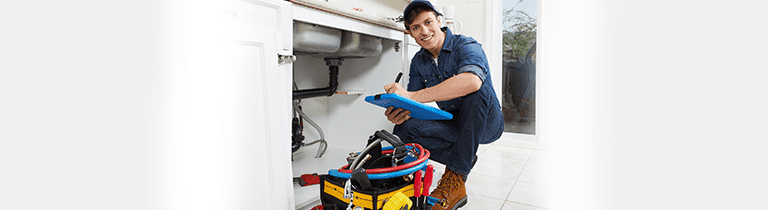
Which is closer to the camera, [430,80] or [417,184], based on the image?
[417,184]

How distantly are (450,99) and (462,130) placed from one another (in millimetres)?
139

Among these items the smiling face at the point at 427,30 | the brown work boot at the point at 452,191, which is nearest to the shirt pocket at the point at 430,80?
the smiling face at the point at 427,30

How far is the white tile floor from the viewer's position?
1314mm

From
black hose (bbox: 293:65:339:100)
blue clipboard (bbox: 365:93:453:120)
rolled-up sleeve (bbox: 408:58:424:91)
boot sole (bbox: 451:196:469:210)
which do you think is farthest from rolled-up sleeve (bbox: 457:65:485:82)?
black hose (bbox: 293:65:339:100)

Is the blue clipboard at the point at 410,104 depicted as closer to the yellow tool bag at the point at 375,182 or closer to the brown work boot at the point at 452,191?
the yellow tool bag at the point at 375,182

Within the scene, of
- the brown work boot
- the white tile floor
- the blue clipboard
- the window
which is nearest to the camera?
the blue clipboard

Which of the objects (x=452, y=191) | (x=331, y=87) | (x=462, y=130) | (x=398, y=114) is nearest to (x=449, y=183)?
(x=452, y=191)

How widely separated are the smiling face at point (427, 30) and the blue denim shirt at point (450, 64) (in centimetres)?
3

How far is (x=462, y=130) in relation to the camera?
1268 millimetres

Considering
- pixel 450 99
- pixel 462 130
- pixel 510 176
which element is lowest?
pixel 510 176

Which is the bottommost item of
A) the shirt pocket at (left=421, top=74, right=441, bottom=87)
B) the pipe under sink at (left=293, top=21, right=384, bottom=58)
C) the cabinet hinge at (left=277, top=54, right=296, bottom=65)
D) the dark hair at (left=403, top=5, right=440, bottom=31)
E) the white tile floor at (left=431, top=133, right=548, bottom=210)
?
the white tile floor at (left=431, top=133, right=548, bottom=210)
